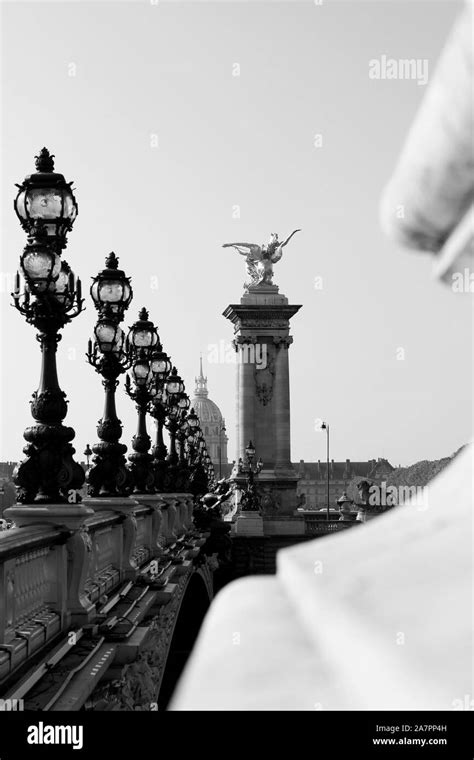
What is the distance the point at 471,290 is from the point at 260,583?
51.4 inches

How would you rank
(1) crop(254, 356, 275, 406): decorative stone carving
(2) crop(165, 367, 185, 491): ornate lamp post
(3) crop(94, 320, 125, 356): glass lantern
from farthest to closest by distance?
(1) crop(254, 356, 275, 406): decorative stone carving → (2) crop(165, 367, 185, 491): ornate lamp post → (3) crop(94, 320, 125, 356): glass lantern

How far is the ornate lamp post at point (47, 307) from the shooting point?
1072 cm

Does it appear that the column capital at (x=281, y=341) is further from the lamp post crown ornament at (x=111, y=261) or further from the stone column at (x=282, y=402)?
the lamp post crown ornament at (x=111, y=261)

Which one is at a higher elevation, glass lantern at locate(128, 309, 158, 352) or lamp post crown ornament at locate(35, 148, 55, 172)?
lamp post crown ornament at locate(35, 148, 55, 172)

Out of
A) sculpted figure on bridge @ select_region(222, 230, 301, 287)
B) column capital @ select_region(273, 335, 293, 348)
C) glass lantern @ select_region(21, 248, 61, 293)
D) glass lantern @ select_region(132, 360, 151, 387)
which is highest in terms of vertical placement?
sculpted figure on bridge @ select_region(222, 230, 301, 287)

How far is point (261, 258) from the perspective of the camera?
69938 mm

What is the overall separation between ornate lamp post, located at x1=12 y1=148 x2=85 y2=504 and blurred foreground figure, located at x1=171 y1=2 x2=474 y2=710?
8248 mm

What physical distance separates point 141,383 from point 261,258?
50686 mm

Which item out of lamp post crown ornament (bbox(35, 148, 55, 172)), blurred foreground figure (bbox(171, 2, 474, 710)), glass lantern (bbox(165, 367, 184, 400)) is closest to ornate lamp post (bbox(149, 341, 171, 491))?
→ glass lantern (bbox(165, 367, 184, 400))

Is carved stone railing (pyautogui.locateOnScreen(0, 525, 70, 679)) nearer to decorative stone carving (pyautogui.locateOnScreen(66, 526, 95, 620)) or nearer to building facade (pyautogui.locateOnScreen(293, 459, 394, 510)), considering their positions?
decorative stone carving (pyautogui.locateOnScreen(66, 526, 95, 620))

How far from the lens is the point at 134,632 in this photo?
11062 millimetres

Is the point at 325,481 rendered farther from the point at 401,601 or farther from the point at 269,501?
the point at 401,601

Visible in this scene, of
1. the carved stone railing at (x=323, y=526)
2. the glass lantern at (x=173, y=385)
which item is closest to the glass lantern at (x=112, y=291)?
the glass lantern at (x=173, y=385)

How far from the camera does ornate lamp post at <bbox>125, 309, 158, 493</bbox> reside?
2008 centimetres
